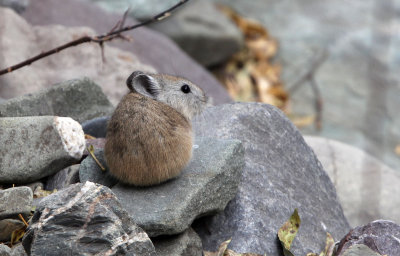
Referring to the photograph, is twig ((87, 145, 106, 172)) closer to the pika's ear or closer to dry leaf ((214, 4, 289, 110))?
the pika's ear

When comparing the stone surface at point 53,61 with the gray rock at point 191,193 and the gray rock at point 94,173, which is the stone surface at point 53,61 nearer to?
the gray rock at point 94,173

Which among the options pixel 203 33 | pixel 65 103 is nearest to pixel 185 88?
Result: pixel 65 103

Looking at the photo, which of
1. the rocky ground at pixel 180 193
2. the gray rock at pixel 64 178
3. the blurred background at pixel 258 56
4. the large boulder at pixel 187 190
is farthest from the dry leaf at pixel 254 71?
the gray rock at pixel 64 178

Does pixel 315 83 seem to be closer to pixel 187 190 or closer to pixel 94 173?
pixel 94 173

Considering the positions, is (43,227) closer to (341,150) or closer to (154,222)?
(154,222)

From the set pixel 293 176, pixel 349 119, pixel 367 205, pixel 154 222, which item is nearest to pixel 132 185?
pixel 154 222

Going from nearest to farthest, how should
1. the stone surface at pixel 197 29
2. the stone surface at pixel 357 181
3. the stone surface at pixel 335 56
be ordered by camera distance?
1. the stone surface at pixel 357 181
2. the stone surface at pixel 335 56
3. the stone surface at pixel 197 29
